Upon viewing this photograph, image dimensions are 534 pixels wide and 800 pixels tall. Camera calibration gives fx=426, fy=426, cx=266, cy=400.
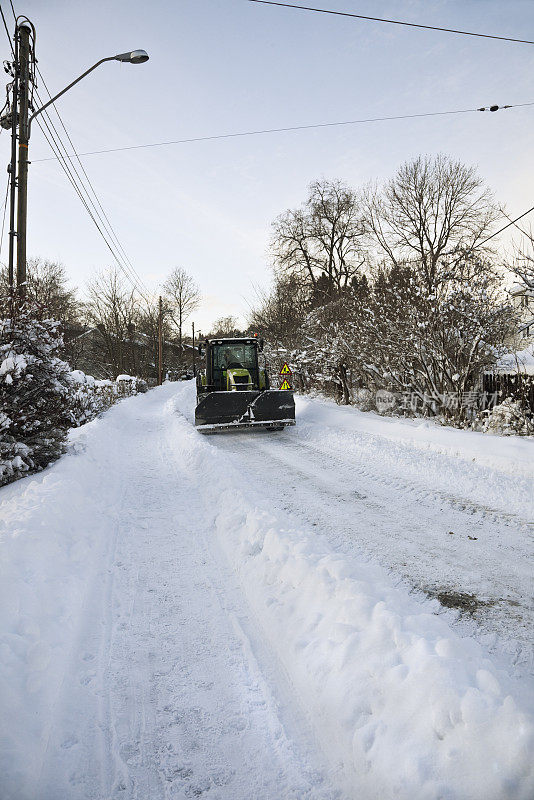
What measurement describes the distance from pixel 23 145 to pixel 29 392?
20.2 ft

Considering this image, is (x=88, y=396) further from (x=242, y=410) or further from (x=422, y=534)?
(x=422, y=534)

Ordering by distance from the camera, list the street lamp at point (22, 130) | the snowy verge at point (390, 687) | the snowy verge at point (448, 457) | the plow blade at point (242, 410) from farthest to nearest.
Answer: the plow blade at point (242, 410)
the street lamp at point (22, 130)
the snowy verge at point (448, 457)
the snowy verge at point (390, 687)

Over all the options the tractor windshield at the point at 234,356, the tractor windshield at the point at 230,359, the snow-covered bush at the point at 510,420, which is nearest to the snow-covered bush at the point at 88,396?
the tractor windshield at the point at 230,359

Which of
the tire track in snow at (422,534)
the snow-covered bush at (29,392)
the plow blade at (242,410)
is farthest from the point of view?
the plow blade at (242,410)

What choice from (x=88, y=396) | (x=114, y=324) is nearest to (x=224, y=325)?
(x=114, y=324)

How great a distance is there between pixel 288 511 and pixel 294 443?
16.2 ft

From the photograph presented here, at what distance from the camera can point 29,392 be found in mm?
6609

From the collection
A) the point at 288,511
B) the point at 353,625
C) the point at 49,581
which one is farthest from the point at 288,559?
the point at 49,581

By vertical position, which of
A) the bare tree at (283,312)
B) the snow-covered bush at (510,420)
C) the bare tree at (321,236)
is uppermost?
the bare tree at (321,236)

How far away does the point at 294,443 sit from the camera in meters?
10.1

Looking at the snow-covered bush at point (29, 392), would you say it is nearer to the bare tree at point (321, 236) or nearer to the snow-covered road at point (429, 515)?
the snow-covered road at point (429, 515)

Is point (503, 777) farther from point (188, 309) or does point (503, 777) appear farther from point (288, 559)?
point (188, 309)

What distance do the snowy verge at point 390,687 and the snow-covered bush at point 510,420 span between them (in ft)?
19.3

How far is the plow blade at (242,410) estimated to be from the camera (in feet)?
37.5
